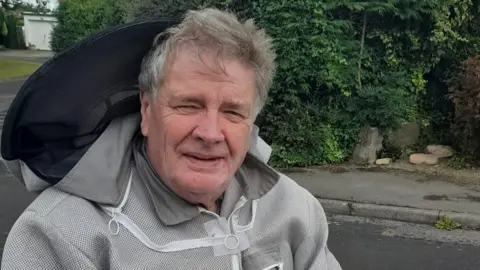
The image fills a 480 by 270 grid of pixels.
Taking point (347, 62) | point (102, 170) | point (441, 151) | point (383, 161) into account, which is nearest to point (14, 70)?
point (347, 62)

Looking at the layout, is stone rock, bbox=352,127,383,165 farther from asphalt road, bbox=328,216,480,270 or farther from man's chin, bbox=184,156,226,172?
man's chin, bbox=184,156,226,172

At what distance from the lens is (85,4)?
21.0 meters

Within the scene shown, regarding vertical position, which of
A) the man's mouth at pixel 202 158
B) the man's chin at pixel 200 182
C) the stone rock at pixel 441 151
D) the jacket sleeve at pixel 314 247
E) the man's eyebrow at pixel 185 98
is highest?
the man's eyebrow at pixel 185 98

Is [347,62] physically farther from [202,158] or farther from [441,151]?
[202,158]

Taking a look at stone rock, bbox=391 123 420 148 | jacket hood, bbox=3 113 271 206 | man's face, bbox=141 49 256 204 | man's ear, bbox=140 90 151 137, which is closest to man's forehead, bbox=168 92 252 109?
man's face, bbox=141 49 256 204

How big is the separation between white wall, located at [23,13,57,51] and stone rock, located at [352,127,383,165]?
44.8 m

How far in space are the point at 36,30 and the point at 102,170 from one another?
51.8 metres

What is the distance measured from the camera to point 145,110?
75.5 inches

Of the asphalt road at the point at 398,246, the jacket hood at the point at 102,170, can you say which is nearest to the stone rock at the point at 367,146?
the asphalt road at the point at 398,246

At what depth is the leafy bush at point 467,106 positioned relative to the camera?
797cm

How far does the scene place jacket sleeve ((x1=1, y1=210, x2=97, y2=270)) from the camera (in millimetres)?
1620

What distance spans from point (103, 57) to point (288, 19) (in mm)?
6580

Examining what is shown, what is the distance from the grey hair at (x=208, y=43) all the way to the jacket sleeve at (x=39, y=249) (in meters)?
0.49

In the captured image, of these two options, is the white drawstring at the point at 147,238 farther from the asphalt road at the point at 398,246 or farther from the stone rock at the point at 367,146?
the stone rock at the point at 367,146
